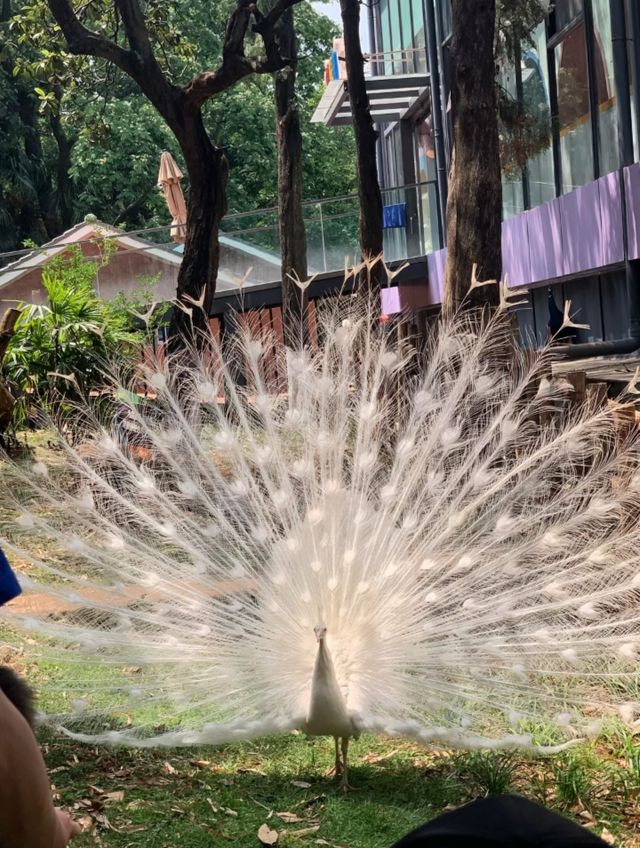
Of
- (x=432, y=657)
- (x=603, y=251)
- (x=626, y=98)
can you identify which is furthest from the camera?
(x=603, y=251)

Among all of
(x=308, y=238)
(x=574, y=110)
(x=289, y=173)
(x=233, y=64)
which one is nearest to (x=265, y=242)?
(x=308, y=238)

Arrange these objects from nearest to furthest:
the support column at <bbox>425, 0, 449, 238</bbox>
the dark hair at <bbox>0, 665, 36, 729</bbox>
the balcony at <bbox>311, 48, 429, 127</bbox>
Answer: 1. the dark hair at <bbox>0, 665, 36, 729</bbox>
2. the support column at <bbox>425, 0, 449, 238</bbox>
3. the balcony at <bbox>311, 48, 429, 127</bbox>

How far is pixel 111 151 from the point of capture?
111 ft

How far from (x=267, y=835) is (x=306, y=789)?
0.44 meters

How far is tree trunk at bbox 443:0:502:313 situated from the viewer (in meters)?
7.43

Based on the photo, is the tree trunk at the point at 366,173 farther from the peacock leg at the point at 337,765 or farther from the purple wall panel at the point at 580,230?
the peacock leg at the point at 337,765

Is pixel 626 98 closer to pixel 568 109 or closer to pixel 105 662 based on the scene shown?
pixel 568 109

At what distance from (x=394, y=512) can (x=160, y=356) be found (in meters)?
1.43

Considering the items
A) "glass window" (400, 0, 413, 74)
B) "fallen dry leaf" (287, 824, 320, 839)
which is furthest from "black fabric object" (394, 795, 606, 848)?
"glass window" (400, 0, 413, 74)

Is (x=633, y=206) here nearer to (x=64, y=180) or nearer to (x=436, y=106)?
(x=436, y=106)

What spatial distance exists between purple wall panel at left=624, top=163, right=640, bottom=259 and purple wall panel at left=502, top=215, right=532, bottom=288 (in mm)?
4683

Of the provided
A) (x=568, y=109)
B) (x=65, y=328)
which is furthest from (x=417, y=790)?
(x=568, y=109)

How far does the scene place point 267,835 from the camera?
4004mm

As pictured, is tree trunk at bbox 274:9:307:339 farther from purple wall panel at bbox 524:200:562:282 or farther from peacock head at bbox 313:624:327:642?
peacock head at bbox 313:624:327:642
